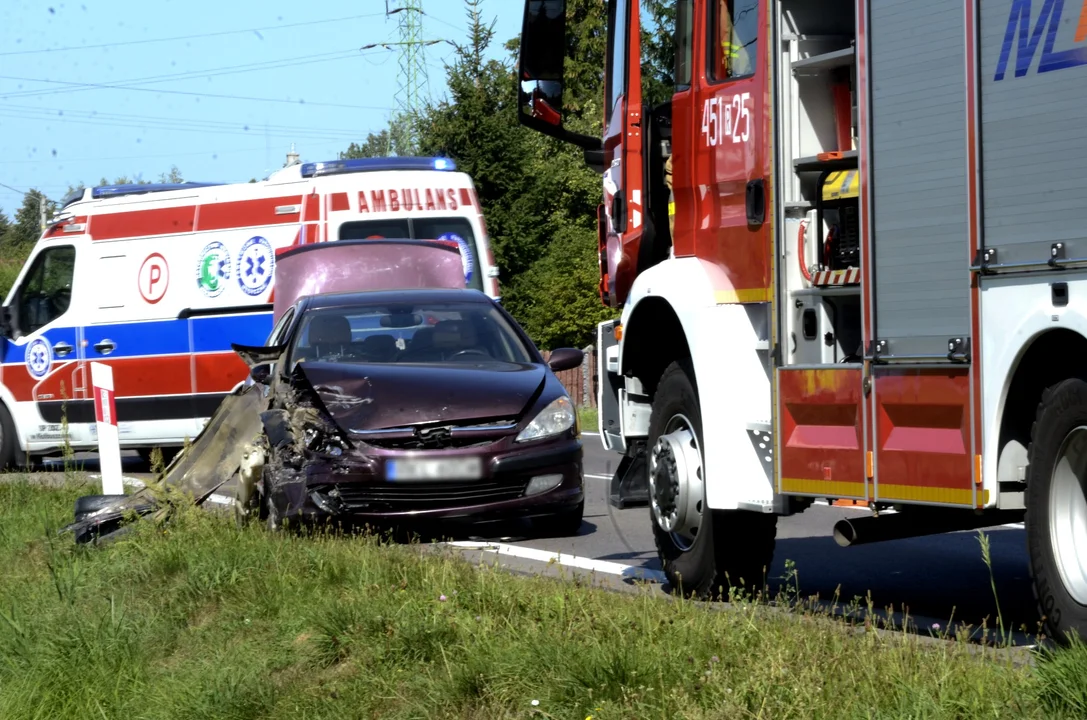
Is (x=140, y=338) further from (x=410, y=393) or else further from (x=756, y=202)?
(x=756, y=202)

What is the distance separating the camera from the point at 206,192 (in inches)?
739

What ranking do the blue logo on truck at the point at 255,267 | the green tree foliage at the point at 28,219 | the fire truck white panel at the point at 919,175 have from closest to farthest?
the fire truck white panel at the point at 919,175, the blue logo on truck at the point at 255,267, the green tree foliage at the point at 28,219

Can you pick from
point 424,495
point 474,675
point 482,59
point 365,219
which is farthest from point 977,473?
point 482,59

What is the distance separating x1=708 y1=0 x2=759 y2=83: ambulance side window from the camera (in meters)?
7.07

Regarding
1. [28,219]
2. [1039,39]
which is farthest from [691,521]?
[28,219]

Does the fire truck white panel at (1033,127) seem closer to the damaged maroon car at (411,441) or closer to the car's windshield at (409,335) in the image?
the damaged maroon car at (411,441)

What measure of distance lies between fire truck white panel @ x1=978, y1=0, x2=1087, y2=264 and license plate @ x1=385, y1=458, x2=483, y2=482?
15.6 feet

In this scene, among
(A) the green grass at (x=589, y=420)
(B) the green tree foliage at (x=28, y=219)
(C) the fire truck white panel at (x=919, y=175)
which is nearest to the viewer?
(C) the fire truck white panel at (x=919, y=175)

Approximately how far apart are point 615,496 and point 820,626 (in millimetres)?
2829

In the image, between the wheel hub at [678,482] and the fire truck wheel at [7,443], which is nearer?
the wheel hub at [678,482]

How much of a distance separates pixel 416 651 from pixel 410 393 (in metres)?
4.28

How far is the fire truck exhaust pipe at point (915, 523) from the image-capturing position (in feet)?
20.0

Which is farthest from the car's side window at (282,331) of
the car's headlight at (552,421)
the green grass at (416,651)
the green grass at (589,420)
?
the green grass at (589,420)

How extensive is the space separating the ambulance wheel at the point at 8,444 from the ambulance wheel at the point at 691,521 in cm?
1290
